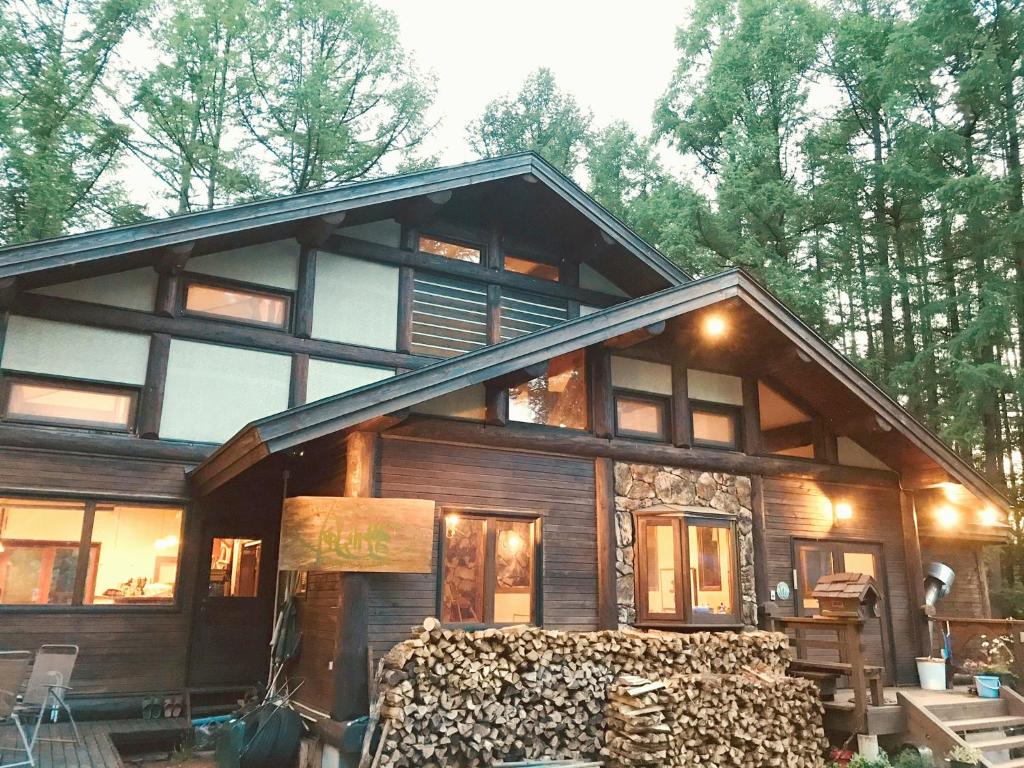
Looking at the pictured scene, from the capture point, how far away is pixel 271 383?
998cm

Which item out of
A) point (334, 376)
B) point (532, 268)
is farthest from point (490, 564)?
point (532, 268)

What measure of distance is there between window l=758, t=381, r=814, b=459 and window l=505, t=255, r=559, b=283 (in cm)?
353

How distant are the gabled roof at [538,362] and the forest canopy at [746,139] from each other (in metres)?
7.16

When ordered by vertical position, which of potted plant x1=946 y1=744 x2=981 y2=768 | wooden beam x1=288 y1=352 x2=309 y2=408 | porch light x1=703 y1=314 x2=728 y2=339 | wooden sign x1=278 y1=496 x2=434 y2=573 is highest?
porch light x1=703 y1=314 x2=728 y2=339

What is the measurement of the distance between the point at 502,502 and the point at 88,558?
475cm

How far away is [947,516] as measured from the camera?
12.3 meters

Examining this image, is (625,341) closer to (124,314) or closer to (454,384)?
(454,384)

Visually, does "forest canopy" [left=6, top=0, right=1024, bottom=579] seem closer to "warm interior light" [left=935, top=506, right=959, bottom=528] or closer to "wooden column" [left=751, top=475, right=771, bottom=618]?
"warm interior light" [left=935, top=506, right=959, bottom=528]

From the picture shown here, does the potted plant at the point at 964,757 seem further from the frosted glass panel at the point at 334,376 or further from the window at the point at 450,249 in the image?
the window at the point at 450,249

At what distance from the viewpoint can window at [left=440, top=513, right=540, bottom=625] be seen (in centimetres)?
832

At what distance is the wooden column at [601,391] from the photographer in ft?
32.0

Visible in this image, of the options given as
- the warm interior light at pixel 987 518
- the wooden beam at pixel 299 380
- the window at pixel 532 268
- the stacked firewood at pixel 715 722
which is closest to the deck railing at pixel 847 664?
the stacked firewood at pixel 715 722

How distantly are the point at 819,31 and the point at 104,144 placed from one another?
1830 centimetres

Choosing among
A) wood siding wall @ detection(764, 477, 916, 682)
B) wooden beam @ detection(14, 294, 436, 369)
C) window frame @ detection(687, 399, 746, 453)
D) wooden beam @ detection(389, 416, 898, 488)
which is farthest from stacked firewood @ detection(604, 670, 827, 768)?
wooden beam @ detection(14, 294, 436, 369)
